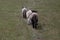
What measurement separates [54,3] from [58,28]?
2.68 metres

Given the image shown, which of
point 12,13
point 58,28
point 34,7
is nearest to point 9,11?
point 12,13

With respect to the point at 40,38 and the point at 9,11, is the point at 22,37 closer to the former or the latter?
the point at 40,38

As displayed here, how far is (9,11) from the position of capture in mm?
7801

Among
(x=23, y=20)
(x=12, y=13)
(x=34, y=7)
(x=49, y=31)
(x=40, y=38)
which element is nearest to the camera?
(x=40, y=38)

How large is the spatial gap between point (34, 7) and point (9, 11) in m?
0.98

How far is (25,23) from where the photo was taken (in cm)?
660

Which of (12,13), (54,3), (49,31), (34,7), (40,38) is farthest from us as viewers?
(54,3)

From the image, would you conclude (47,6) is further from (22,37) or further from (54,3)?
(22,37)

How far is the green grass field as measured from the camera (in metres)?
5.79

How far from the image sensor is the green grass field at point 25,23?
19.0 feet

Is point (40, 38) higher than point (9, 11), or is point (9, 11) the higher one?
point (9, 11)

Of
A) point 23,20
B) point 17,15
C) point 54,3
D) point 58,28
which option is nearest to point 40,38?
point 58,28

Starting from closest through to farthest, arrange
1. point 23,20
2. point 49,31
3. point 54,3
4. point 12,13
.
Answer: point 49,31 < point 23,20 < point 12,13 < point 54,3

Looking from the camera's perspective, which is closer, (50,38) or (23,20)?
(50,38)
